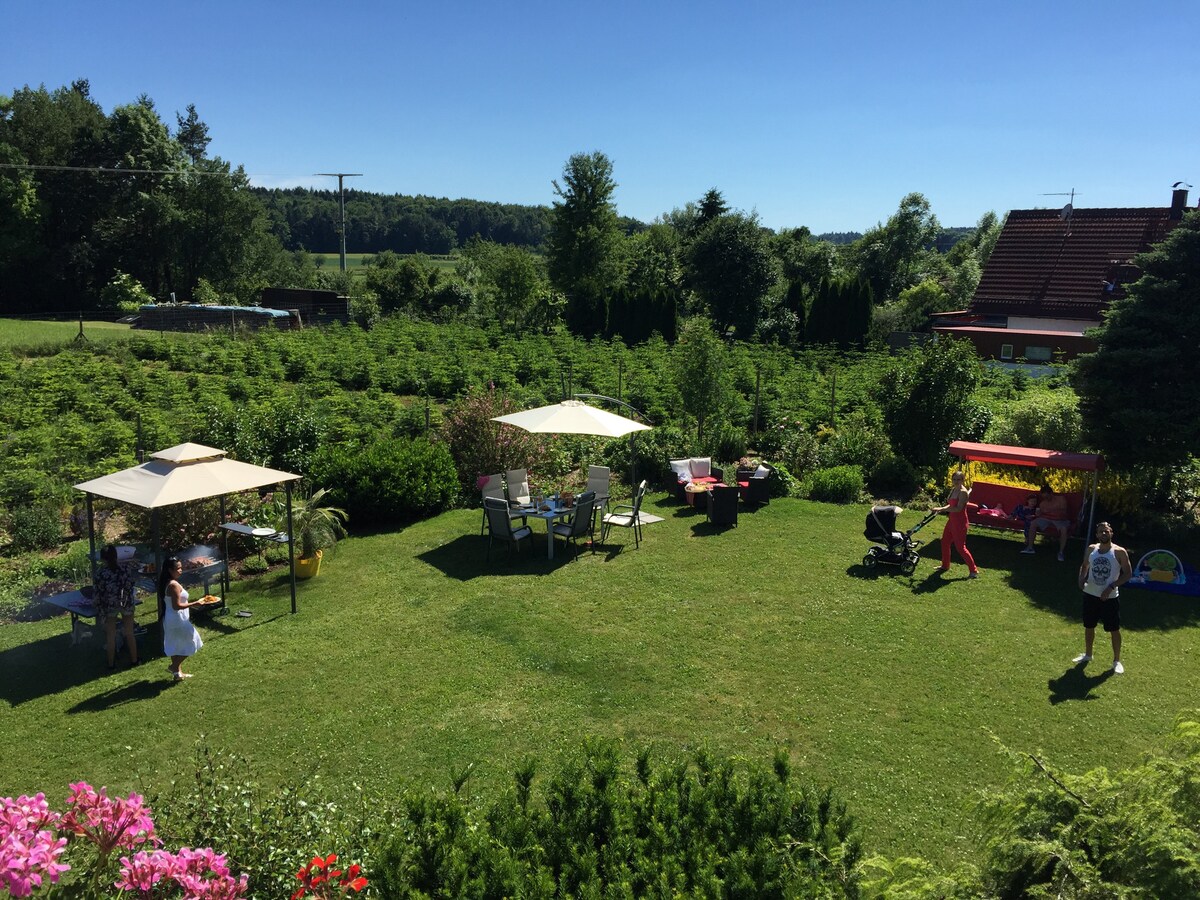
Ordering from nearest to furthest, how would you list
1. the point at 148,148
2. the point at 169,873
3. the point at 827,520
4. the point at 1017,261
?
1. the point at 169,873
2. the point at 827,520
3. the point at 1017,261
4. the point at 148,148

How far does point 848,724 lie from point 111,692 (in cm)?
661

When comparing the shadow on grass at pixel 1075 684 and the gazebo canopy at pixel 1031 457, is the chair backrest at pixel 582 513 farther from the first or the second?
the shadow on grass at pixel 1075 684

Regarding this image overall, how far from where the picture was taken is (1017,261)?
3284 cm

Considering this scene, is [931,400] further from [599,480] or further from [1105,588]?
[1105,588]

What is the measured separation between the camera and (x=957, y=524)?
1076 centimetres

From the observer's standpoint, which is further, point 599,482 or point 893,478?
point 893,478

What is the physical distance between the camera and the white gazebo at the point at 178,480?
27.8ft

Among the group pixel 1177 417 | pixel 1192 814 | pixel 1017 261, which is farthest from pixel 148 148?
pixel 1192 814

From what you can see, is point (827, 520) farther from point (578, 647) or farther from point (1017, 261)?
point (1017, 261)

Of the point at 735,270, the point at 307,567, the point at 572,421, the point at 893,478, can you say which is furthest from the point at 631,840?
the point at 735,270

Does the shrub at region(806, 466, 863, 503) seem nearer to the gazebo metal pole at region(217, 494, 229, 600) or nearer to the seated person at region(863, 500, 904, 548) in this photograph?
the seated person at region(863, 500, 904, 548)

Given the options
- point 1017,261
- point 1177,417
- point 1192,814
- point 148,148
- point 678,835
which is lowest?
point 678,835

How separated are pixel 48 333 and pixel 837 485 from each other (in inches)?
1234

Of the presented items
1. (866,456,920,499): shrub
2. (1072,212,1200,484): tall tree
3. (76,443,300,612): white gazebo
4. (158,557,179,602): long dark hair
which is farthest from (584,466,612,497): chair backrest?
(1072,212,1200,484): tall tree
